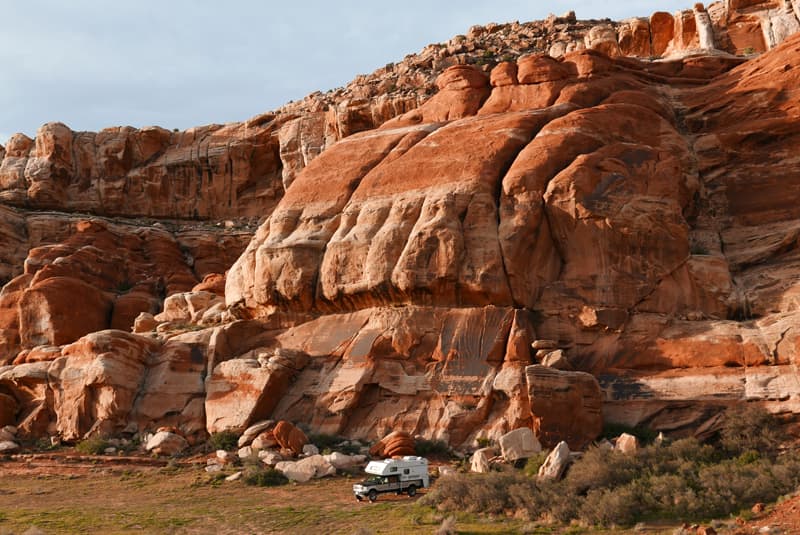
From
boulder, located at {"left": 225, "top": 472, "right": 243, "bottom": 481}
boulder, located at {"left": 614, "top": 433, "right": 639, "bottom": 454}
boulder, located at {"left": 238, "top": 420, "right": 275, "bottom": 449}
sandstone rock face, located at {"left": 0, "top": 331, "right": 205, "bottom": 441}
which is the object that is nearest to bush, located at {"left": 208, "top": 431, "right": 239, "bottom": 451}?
boulder, located at {"left": 238, "top": 420, "right": 275, "bottom": 449}

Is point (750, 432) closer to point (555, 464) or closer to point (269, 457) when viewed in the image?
point (555, 464)

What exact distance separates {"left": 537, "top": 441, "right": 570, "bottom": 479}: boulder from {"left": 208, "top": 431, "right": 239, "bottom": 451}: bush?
10581mm

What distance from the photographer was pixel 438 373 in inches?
1061

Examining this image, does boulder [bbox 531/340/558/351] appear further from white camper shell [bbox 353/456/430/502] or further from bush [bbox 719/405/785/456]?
white camper shell [bbox 353/456/430/502]

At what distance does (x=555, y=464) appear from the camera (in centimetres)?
2011

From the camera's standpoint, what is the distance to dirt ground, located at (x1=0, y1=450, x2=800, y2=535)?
17.6 metres

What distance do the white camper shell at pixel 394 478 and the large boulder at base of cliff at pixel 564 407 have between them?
13.5 ft

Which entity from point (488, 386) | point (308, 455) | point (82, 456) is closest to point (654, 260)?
point (488, 386)

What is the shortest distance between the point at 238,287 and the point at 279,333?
2.69m

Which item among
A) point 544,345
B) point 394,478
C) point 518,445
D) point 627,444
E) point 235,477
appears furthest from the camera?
point 544,345

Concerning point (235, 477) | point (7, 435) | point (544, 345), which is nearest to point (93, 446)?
point (7, 435)

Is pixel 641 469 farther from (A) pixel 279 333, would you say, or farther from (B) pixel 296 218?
(B) pixel 296 218

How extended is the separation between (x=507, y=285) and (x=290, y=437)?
26.9 ft

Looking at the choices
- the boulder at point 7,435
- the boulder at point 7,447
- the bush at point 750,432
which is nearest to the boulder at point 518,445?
the bush at point 750,432
